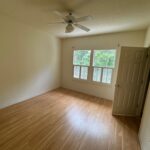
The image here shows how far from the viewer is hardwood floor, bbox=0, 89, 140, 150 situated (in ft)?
6.14

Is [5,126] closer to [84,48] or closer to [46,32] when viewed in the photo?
[46,32]

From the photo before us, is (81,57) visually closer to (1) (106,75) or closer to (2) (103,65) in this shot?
(2) (103,65)

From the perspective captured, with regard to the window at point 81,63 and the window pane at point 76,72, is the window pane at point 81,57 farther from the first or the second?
the window pane at point 76,72

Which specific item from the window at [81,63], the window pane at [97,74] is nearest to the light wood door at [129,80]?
the window pane at [97,74]

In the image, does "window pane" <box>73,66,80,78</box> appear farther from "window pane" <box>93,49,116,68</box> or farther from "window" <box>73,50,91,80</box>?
"window pane" <box>93,49,116,68</box>

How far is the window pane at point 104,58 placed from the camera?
12.8ft

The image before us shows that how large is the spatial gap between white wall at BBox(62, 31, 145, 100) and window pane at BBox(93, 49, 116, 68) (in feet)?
0.65

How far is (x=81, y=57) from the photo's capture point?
4.69 metres

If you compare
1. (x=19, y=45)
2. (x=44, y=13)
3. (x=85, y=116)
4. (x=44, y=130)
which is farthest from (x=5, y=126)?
(x=44, y=13)

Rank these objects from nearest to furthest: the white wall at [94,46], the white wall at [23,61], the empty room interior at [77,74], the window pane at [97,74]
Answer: the empty room interior at [77,74]
the white wall at [23,61]
the white wall at [94,46]
the window pane at [97,74]

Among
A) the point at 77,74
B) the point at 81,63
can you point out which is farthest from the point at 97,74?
the point at 77,74

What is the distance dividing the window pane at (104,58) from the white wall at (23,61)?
1.97 m

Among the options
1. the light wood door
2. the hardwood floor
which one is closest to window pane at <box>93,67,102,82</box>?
the hardwood floor

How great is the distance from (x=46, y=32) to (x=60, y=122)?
3.46 m
